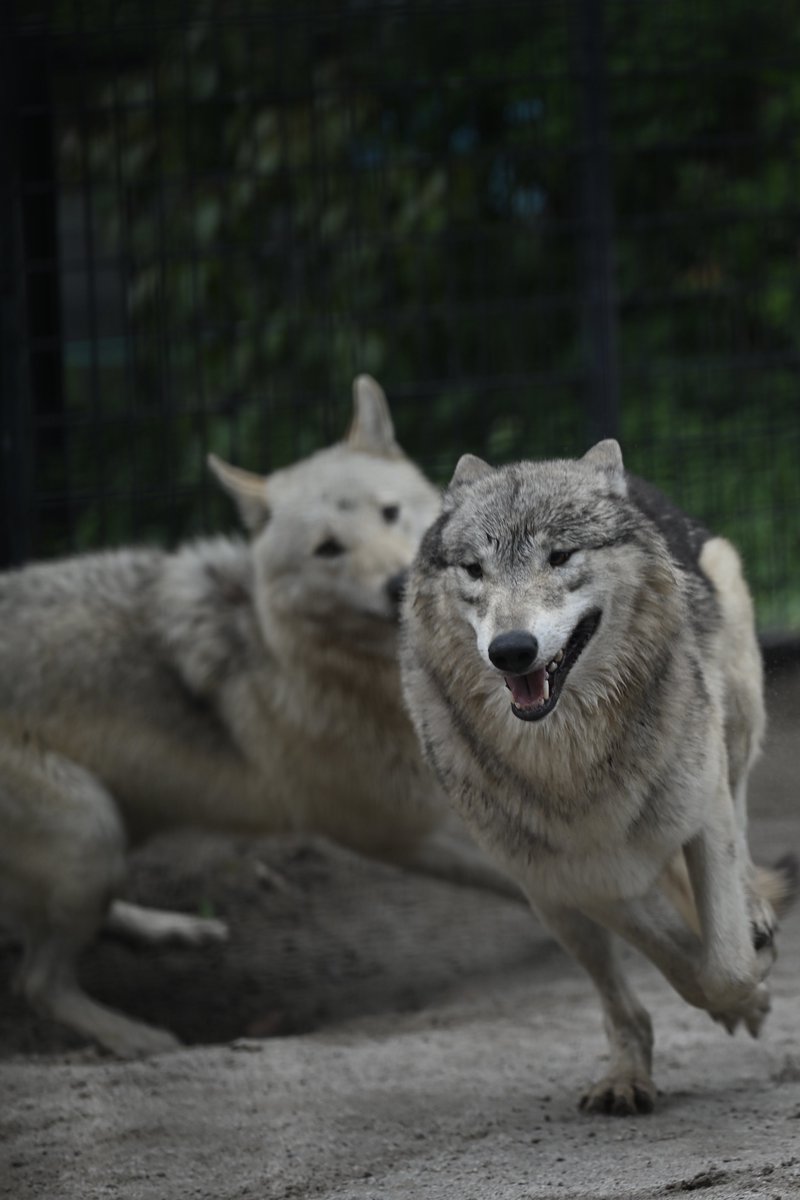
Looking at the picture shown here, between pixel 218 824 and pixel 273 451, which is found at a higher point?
pixel 273 451

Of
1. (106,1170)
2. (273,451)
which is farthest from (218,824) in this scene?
(273,451)

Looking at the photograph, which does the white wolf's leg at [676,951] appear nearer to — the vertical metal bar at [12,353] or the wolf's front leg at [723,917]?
the wolf's front leg at [723,917]

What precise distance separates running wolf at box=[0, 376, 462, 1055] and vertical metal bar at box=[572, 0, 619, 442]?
6.89 ft

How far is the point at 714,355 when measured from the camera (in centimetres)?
899

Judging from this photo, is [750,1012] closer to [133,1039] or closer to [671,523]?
[671,523]

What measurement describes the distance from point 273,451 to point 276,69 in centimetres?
193


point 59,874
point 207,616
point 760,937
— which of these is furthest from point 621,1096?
point 207,616

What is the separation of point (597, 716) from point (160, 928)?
135 inches

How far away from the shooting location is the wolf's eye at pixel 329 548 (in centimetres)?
552

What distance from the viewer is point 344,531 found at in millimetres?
5504

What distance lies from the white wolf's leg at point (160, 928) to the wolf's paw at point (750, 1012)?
123 inches

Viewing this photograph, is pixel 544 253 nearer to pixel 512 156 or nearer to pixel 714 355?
pixel 714 355

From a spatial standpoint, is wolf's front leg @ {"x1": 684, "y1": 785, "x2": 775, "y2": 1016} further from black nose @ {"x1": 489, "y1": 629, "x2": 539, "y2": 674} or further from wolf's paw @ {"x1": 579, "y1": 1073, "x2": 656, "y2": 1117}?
black nose @ {"x1": 489, "y1": 629, "x2": 539, "y2": 674}

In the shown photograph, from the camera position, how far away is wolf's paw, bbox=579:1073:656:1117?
379 cm
